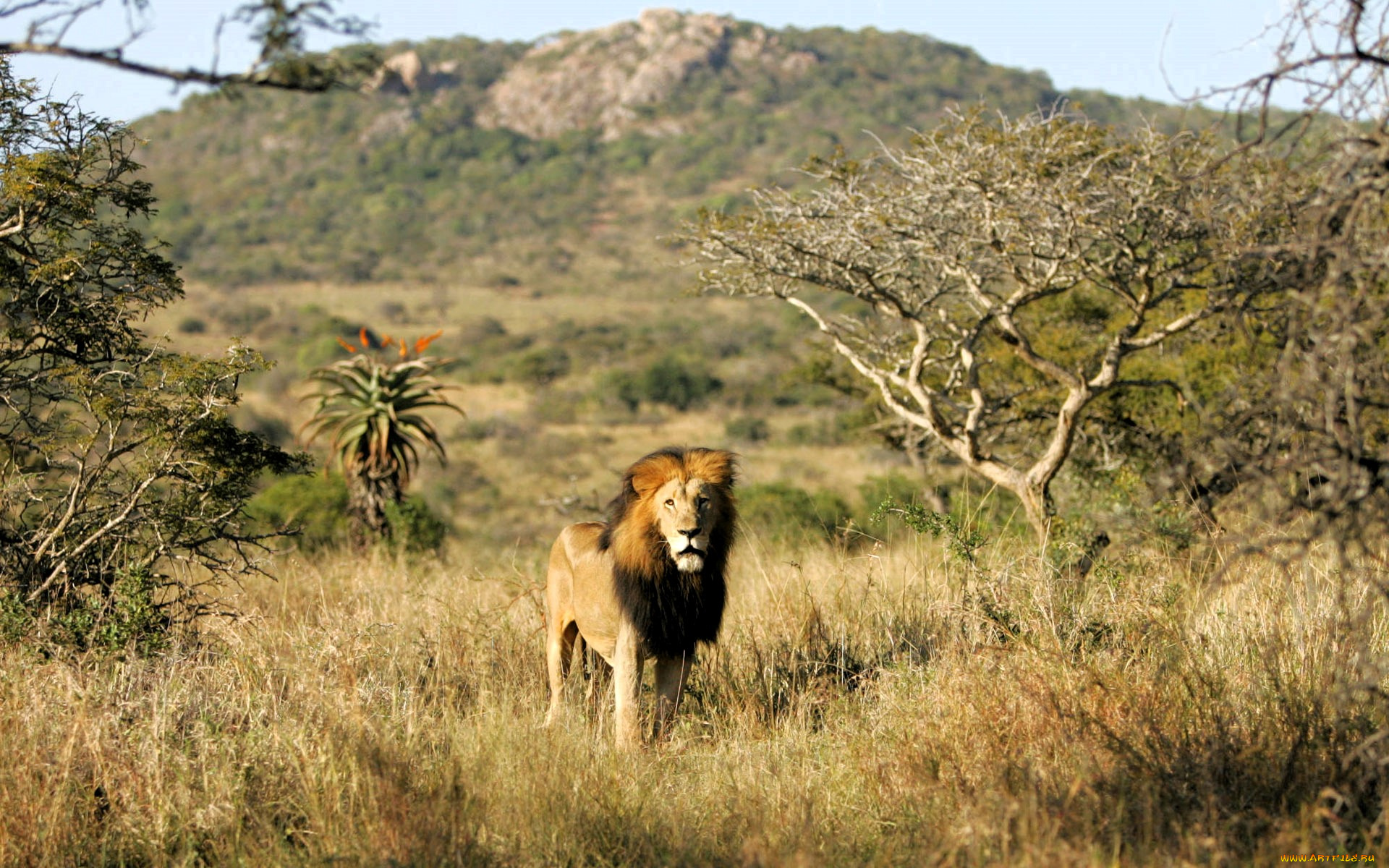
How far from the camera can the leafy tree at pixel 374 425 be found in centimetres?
1454

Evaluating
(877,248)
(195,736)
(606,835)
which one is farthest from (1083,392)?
(195,736)

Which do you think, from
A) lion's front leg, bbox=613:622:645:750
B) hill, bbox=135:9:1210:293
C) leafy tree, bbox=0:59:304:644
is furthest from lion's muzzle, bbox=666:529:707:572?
hill, bbox=135:9:1210:293

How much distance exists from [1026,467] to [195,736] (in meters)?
10.6

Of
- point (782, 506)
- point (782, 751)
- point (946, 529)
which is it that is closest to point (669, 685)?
point (782, 751)

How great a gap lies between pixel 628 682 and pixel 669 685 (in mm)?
300

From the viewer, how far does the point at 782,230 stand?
34.8ft

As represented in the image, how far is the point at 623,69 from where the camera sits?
11688 cm

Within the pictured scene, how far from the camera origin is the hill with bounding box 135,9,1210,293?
7944 centimetres

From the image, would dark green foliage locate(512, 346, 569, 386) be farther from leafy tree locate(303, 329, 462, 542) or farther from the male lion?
the male lion

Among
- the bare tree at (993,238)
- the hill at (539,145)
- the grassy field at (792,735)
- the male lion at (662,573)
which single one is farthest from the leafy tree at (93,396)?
the hill at (539,145)

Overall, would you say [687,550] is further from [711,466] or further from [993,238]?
[993,238]

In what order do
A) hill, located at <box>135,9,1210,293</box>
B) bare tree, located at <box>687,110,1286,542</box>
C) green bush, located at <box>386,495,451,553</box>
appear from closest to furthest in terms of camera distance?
bare tree, located at <box>687,110,1286,542</box>, green bush, located at <box>386,495,451,553</box>, hill, located at <box>135,9,1210,293</box>

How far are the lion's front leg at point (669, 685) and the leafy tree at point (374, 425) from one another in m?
8.28

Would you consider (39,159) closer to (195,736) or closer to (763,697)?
(195,736)
